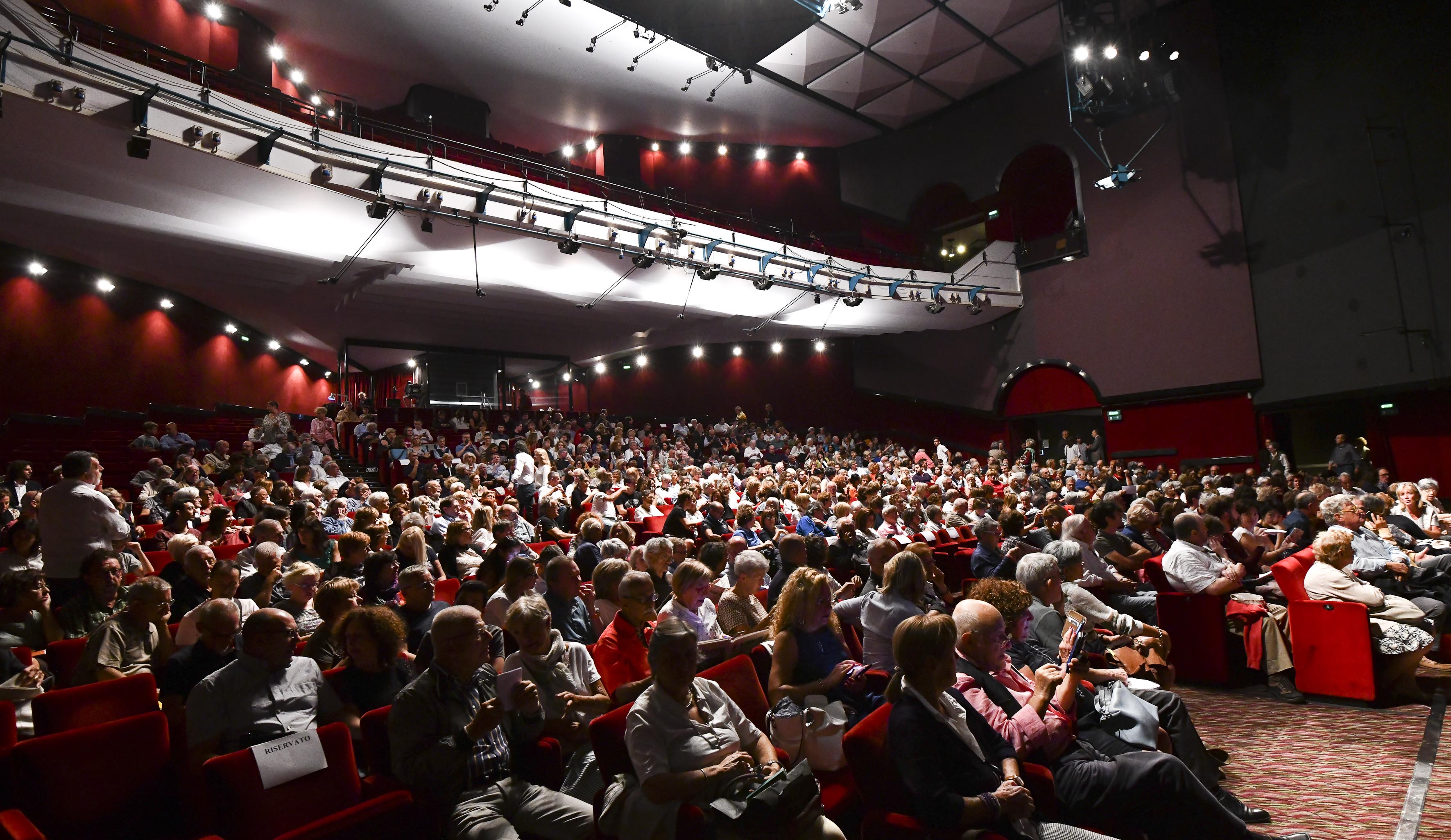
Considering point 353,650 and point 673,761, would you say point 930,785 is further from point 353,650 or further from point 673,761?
point 353,650

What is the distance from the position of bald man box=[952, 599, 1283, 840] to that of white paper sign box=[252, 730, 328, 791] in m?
1.70

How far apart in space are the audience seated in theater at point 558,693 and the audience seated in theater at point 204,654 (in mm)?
867

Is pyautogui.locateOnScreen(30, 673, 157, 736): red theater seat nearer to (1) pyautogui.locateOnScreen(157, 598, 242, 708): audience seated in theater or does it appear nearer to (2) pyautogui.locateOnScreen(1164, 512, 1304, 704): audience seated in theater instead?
(1) pyautogui.locateOnScreen(157, 598, 242, 708): audience seated in theater

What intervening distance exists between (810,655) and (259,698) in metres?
1.65

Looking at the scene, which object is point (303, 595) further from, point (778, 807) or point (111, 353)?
point (111, 353)

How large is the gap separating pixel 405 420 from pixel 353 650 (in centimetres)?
1031

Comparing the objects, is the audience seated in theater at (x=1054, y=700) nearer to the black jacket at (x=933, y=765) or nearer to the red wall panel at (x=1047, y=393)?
the black jacket at (x=933, y=765)

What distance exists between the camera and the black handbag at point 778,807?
1.73 metres

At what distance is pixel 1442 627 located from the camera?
12.9 ft

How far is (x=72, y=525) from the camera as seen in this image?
375cm

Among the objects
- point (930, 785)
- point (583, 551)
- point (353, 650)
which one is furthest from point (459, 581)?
point (930, 785)

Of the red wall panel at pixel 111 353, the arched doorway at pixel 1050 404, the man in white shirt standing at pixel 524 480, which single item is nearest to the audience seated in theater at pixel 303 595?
the man in white shirt standing at pixel 524 480

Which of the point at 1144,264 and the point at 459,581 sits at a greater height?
the point at 1144,264

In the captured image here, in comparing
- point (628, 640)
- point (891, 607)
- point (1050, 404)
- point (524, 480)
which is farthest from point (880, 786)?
point (1050, 404)
